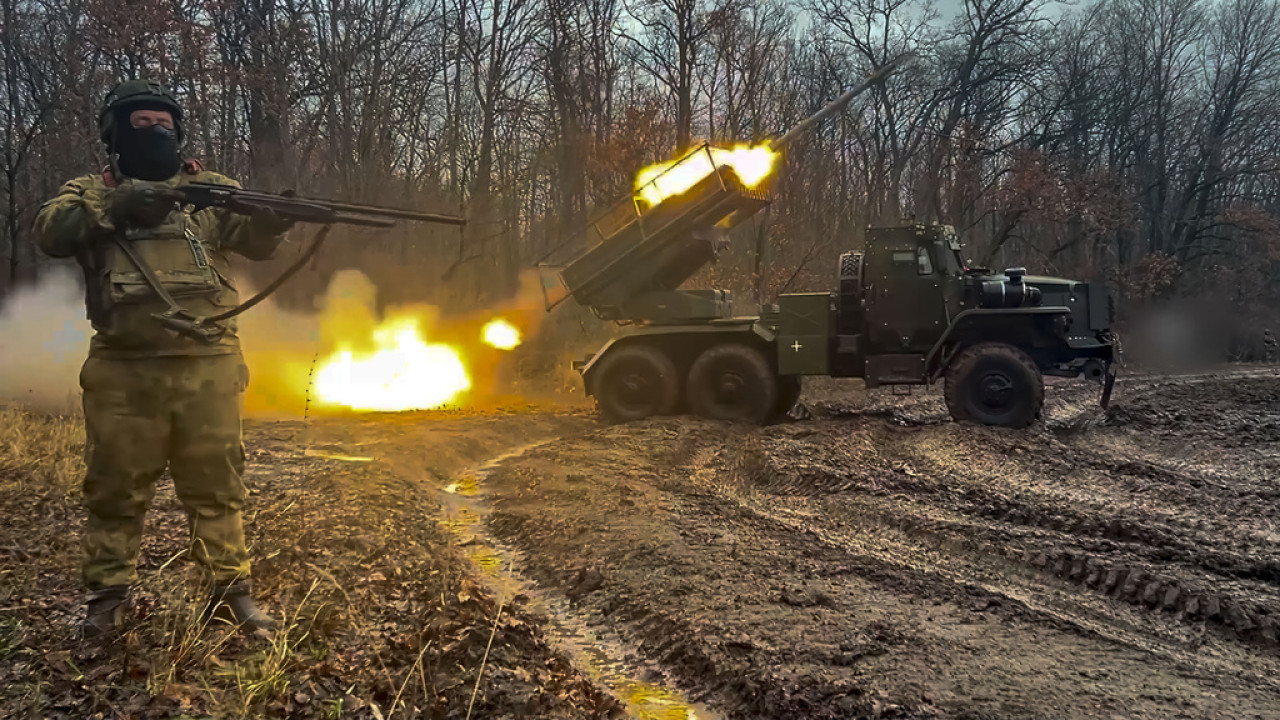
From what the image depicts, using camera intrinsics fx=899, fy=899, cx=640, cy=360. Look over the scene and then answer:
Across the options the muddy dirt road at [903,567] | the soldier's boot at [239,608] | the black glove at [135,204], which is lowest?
the muddy dirt road at [903,567]

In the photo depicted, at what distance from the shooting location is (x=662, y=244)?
12.6 meters

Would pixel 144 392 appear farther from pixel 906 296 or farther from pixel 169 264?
pixel 906 296

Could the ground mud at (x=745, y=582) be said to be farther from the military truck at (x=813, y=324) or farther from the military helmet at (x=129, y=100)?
the military helmet at (x=129, y=100)

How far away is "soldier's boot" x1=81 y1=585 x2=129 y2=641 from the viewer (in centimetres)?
376

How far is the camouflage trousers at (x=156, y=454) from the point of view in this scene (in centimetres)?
375

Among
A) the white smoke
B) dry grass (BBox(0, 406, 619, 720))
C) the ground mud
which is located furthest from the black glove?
the white smoke

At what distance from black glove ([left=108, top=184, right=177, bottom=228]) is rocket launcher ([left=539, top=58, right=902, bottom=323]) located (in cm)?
898

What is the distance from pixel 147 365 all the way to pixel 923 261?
1030 centimetres

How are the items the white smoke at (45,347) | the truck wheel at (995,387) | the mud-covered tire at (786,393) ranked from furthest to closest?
the white smoke at (45,347) < the mud-covered tire at (786,393) < the truck wheel at (995,387)

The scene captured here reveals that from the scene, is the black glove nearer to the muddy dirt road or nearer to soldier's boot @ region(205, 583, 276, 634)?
soldier's boot @ region(205, 583, 276, 634)

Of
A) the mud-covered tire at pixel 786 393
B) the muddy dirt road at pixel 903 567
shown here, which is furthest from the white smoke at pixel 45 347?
the mud-covered tire at pixel 786 393

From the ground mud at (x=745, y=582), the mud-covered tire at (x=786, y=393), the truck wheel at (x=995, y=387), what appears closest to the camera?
the ground mud at (x=745, y=582)

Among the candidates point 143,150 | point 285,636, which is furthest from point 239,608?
point 143,150

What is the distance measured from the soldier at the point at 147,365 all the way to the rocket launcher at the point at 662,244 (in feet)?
28.1
